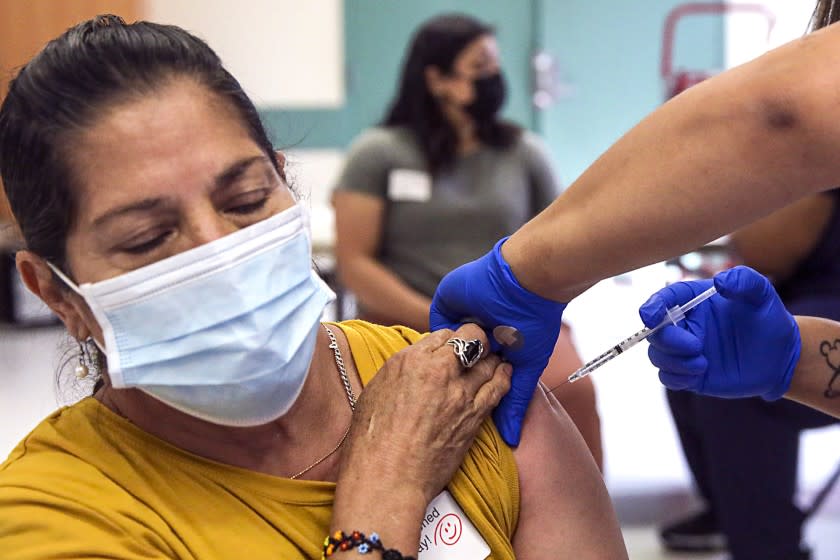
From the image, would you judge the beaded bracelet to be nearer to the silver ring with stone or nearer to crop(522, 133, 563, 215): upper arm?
the silver ring with stone

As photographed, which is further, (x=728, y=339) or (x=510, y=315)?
(x=728, y=339)

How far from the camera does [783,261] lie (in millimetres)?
2385

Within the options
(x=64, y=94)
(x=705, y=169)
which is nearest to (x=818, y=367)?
(x=705, y=169)

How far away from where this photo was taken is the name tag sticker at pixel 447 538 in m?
1.15

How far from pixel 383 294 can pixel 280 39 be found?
4401 millimetres

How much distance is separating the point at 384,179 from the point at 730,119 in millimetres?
2126

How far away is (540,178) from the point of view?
3.15 metres

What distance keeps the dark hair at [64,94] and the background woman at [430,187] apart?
1.81 m

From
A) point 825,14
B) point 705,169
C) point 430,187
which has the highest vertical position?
point 825,14

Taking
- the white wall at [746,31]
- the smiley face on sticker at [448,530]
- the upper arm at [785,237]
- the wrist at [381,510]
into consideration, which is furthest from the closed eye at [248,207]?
the white wall at [746,31]

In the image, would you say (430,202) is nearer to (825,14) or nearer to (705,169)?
(825,14)

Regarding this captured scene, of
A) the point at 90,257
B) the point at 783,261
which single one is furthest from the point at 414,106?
the point at 90,257

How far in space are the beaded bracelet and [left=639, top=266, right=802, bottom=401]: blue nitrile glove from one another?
468 mm

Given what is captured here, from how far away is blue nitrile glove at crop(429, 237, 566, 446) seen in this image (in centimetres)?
121
